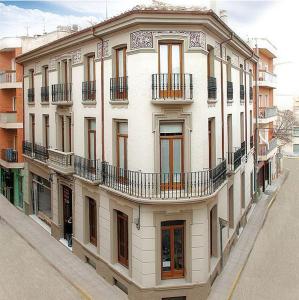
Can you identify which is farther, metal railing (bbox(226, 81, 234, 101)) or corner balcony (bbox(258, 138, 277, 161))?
corner balcony (bbox(258, 138, 277, 161))

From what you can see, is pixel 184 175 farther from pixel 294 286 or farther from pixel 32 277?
pixel 32 277

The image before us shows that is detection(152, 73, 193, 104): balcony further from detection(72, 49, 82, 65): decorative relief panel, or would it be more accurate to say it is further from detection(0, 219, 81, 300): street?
detection(0, 219, 81, 300): street

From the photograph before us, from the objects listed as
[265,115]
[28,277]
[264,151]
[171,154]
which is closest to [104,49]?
[171,154]

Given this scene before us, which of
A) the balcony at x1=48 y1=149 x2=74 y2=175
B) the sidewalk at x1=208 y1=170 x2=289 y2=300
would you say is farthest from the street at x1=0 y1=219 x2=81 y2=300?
the sidewalk at x1=208 y1=170 x2=289 y2=300

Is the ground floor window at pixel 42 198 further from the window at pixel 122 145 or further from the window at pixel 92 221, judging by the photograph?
the window at pixel 122 145

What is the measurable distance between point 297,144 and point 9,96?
46.4 meters

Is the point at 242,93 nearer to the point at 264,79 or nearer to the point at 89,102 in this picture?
the point at 89,102

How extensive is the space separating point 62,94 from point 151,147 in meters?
8.18

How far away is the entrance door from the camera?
21.6 metres

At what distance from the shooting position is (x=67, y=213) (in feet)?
73.3

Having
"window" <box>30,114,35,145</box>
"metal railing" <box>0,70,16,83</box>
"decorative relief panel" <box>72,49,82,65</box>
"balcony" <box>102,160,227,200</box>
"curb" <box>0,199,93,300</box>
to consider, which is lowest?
"curb" <box>0,199,93,300</box>

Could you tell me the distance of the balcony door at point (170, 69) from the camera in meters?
14.6

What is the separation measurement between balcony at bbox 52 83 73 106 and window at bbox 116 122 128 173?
469 cm

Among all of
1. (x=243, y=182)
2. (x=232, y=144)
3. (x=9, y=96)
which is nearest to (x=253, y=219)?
(x=243, y=182)
